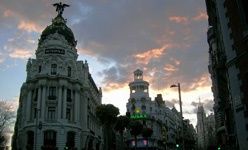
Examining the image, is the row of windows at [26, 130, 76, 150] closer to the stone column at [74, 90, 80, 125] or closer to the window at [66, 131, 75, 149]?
the window at [66, 131, 75, 149]

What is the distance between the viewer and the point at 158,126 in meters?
120

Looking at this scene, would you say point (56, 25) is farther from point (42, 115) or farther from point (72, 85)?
point (42, 115)

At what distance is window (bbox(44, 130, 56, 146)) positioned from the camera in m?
61.0

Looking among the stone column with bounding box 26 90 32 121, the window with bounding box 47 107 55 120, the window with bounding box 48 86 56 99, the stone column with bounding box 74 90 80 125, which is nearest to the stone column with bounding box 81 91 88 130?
the stone column with bounding box 74 90 80 125

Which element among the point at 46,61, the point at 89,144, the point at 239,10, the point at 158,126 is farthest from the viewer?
the point at 158,126

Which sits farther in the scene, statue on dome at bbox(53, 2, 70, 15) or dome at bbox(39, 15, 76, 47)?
statue on dome at bbox(53, 2, 70, 15)

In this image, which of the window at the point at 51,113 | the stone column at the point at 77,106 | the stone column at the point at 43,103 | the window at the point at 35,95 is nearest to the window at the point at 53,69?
the stone column at the point at 43,103

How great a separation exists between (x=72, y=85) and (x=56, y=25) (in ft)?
50.3

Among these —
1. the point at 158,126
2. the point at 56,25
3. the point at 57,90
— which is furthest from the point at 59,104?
the point at 158,126

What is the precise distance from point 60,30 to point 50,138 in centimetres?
2421

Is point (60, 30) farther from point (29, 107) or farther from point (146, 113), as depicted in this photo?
point (146, 113)

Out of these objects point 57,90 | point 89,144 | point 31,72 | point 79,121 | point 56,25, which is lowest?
point 89,144

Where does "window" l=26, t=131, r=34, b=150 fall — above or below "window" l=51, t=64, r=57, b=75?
below

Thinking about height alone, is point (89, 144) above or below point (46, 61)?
below
